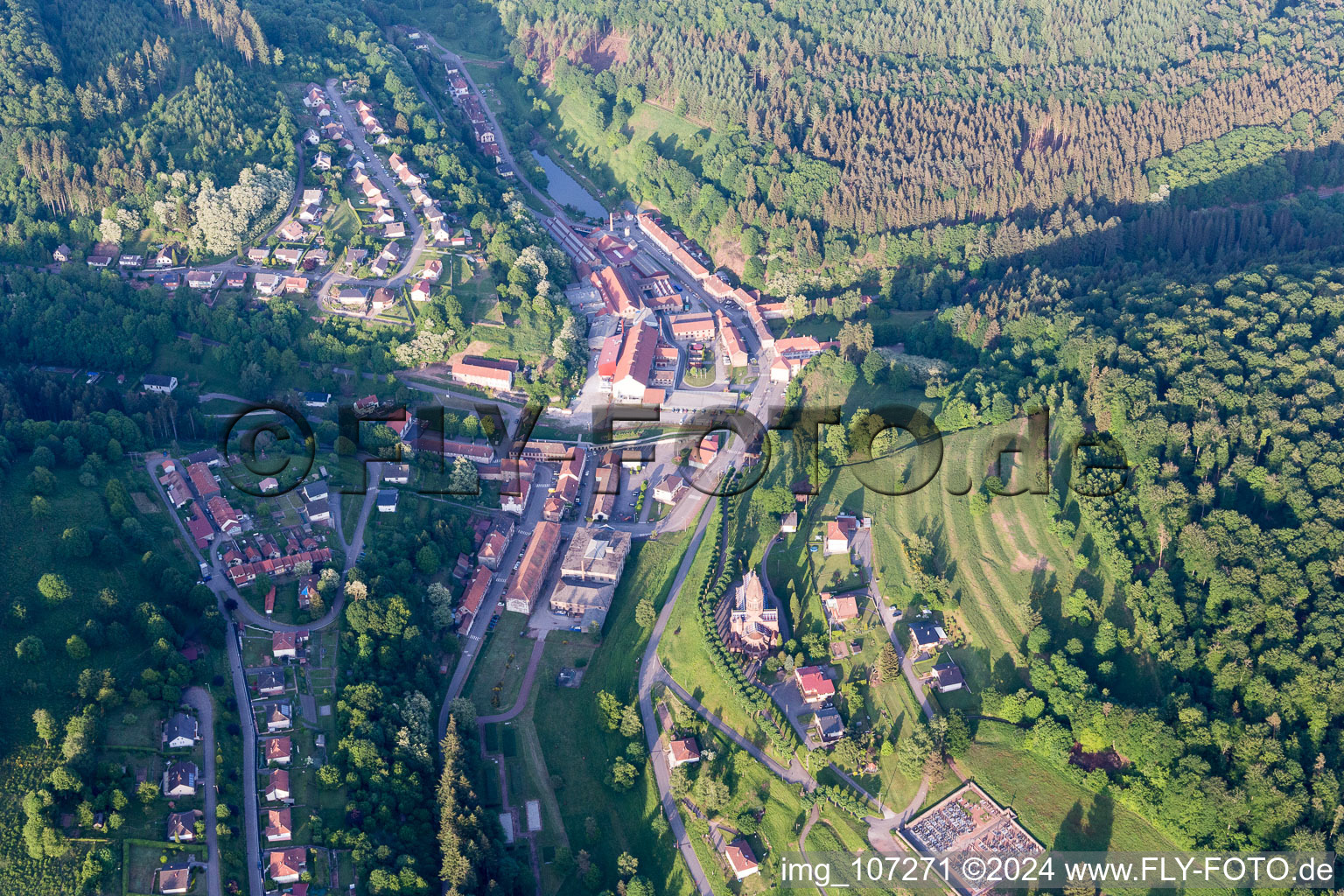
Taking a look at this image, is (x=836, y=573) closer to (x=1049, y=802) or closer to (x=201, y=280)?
(x=1049, y=802)

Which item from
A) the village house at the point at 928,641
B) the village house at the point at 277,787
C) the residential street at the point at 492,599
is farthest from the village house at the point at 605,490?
the village house at the point at 277,787

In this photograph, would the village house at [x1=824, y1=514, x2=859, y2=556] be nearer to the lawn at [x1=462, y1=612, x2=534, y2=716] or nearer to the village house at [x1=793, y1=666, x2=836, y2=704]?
the village house at [x1=793, y1=666, x2=836, y2=704]

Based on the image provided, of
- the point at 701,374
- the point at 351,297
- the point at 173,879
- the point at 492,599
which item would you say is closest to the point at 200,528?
the point at 492,599

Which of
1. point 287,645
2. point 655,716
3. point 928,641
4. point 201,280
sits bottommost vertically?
point 655,716

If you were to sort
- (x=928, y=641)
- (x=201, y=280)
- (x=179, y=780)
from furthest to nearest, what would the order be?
(x=201, y=280)
(x=928, y=641)
(x=179, y=780)

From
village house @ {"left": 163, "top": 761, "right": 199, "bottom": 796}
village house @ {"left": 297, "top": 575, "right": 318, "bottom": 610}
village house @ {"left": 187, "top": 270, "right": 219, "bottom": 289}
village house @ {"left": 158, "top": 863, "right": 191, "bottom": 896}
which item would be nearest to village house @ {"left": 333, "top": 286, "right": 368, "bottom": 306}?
village house @ {"left": 187, "top": 270, "right": 219, "bottom": 289}

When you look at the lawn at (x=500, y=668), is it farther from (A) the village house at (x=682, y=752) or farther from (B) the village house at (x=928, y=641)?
(B) the village house at (x=928, y=641)

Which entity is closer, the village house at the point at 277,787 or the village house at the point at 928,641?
the village house at the point at 277,787
